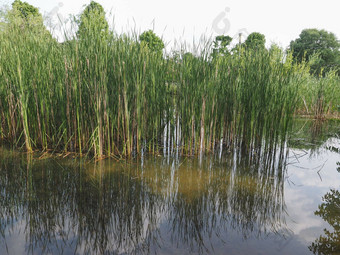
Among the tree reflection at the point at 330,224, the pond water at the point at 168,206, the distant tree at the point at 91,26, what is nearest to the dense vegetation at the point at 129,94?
the distant tree at the point at 91,26

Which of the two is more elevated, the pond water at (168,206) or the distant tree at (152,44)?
the distant tree at (152,44)

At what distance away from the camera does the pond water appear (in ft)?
6.12

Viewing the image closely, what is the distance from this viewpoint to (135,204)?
95.0 inches

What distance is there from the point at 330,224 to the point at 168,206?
1.35 m

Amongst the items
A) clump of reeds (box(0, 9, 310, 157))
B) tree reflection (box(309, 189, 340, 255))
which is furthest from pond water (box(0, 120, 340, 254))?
clump of reeds (box(0, 9, 310, 157))

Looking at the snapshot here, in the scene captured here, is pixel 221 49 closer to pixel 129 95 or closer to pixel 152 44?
pixel 129 95

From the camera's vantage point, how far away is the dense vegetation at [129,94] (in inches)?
131

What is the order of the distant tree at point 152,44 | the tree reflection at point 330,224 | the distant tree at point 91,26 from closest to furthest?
the tree reflection at point 330,224
the distant tree at point 91,26
the distant tree at point 152,44

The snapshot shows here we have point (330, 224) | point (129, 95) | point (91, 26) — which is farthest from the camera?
point (129, 95)

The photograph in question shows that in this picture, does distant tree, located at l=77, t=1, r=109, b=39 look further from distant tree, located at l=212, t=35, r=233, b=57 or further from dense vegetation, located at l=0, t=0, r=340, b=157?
distant tree, located at l=212, t=35, r=233, b=57

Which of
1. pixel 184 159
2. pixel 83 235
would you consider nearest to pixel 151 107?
pixel 184 159

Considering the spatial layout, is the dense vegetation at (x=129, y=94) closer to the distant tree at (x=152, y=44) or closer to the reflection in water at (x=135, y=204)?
the distant tree at (x=152, y=44)

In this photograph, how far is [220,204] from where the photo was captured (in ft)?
8.11

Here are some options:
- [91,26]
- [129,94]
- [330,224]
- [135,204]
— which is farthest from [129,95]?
[330,224]
